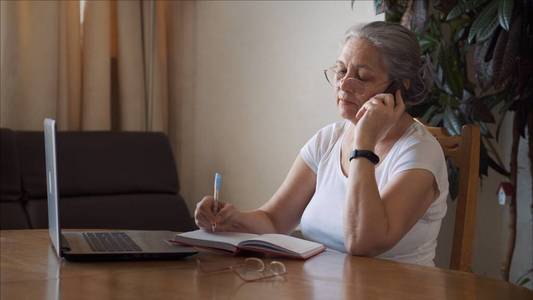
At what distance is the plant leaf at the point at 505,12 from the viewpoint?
8.00 ft

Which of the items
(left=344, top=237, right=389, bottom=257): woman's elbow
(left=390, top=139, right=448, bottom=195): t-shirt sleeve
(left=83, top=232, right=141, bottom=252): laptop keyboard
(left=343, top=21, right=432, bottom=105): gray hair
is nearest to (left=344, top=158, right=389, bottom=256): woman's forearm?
(left=344, top=237, right=389, bottom=257): woman's elbow

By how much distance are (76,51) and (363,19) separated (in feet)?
4.28

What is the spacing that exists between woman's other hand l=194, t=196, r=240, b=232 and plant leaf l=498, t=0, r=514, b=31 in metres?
1.10

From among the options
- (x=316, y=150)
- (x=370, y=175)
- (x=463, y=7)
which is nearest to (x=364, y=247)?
(x=370, y=175)

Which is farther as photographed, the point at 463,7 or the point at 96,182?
the point at 96,182

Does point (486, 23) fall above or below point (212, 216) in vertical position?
above

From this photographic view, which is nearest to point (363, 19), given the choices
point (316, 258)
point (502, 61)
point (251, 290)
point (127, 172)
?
point (502, 61)

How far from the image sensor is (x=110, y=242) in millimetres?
1726

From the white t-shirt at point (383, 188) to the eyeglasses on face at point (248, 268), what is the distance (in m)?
0.43

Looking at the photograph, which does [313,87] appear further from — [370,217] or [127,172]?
[370,217]

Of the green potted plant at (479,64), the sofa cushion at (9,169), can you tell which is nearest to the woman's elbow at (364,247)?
the green potted plant at (479,64)

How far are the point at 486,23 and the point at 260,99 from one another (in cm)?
120

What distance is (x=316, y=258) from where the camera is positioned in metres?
1.69

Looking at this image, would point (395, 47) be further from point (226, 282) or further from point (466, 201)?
point (226, 282)
